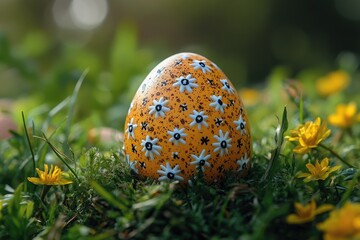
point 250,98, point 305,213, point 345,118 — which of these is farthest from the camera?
point 250,98

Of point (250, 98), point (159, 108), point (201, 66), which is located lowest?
point (250, 98)

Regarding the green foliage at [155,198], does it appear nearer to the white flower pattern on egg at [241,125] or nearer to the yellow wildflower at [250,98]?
the white flower pattern on egg at [241,125]

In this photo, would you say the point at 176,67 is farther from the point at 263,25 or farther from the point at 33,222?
the point at 263,25

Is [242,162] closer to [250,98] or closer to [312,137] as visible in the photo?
[312,137]

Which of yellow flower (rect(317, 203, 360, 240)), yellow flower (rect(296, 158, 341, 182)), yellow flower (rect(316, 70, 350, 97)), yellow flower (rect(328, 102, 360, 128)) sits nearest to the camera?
yellow flower (rect(317, 203, 360, 240))

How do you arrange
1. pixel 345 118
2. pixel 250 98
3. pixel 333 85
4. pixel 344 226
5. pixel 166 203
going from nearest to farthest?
pixel 344 226 < pixel 166 203 < pixel 345 118 < pixel 333 85 < pixel 250 98

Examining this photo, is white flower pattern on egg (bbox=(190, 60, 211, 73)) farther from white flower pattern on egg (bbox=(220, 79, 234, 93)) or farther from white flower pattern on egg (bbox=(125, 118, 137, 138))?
white flower pattern on egg (bbox=(125, 118, 137, 138))

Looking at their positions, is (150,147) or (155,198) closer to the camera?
(155,198)

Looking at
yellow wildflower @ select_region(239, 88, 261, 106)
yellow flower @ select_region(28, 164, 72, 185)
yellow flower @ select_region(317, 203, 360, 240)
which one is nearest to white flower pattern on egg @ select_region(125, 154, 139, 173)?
yellow flower @ select_region(28, 164, 72, 185)

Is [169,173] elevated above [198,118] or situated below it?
below

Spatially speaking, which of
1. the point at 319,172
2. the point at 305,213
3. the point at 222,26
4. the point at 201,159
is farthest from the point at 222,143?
the point at 222,26
